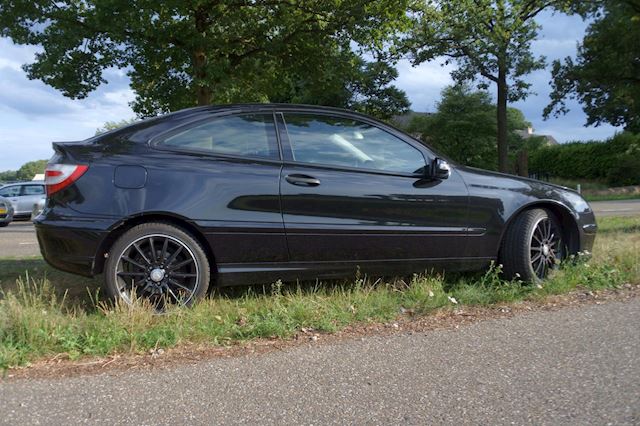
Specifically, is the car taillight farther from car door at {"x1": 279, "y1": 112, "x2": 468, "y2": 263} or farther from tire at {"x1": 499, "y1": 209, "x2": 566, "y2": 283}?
tire at {"x1": 499, "y1": 209, "x2": 566, "y2": 283}

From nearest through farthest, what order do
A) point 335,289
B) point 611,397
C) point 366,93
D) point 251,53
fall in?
point 611,397, point 335,289, point 251,53, point 366,93

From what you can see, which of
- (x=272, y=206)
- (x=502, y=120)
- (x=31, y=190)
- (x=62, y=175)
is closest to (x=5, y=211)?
(x=31, y=190)

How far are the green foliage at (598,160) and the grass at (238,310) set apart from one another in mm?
27550

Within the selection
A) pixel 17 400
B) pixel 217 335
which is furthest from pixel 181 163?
pixel 17 400

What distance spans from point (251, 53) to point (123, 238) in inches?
458

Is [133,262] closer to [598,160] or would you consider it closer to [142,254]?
[142,254]

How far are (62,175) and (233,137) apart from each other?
1.30 meters

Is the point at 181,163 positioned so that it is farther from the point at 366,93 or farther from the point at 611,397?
the point at 366,93

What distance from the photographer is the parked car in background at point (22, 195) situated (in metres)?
20.0

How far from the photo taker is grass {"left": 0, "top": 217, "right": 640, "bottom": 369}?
3396mm

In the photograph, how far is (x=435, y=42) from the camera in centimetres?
2336

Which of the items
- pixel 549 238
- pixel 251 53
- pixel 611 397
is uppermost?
pixel 251 53

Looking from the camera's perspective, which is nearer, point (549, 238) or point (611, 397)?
point (611, 397)

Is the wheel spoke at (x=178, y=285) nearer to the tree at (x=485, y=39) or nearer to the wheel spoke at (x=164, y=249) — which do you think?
the wheel spoke at (x=164, y=249)
